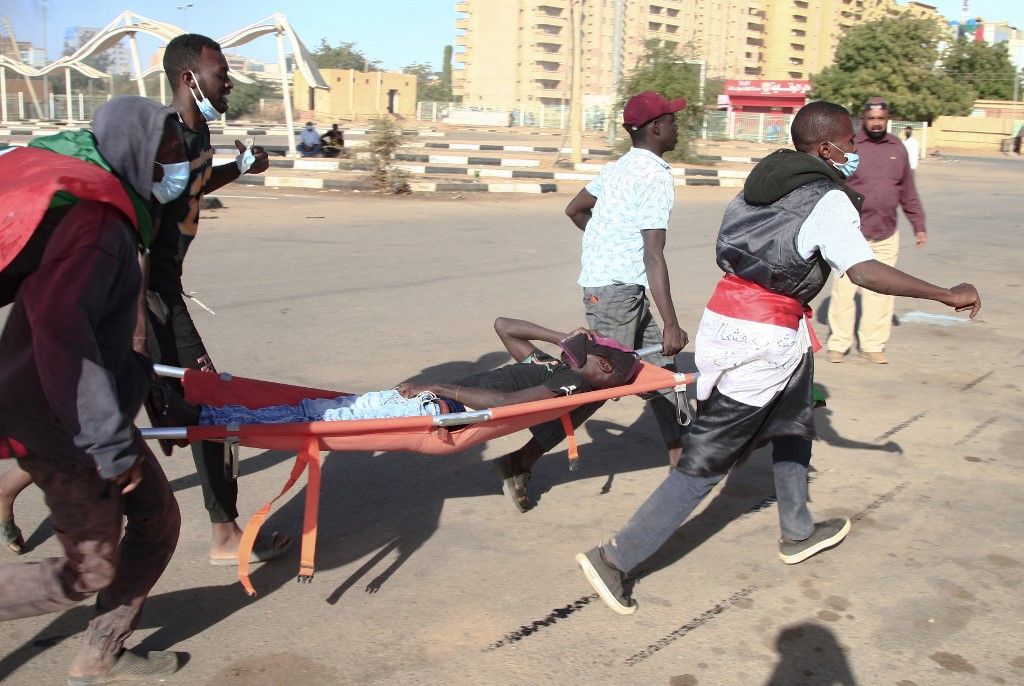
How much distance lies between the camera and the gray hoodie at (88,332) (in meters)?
2.37

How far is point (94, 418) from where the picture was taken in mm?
2436

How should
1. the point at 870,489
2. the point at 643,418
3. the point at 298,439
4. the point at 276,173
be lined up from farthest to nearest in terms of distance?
the point at 276,173 → the point at 643,418 → the point at 870,489 → the point at 298,439

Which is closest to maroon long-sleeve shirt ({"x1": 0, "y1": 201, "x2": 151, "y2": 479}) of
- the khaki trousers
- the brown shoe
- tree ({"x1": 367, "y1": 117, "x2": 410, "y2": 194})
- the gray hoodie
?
the gray hoodie

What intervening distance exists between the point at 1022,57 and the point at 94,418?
113693 millimetres

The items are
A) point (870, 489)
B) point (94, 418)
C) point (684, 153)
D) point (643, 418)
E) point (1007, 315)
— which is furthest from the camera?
point (684, 153)

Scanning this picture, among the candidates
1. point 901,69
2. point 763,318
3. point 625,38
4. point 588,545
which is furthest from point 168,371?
point 625,38

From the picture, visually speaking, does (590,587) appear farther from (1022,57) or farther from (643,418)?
(1022,57)

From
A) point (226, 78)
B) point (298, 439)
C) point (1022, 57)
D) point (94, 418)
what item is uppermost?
point (1022, 57)

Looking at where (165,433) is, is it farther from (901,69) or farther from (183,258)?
(901,69)

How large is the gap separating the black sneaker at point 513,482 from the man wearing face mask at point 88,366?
180cm

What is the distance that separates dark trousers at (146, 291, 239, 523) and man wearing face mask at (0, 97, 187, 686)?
82 cm

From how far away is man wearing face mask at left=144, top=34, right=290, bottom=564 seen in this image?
3.74 metres

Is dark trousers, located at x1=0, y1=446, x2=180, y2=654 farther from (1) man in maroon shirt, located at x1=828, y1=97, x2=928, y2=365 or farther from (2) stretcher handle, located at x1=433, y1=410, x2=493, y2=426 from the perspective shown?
(1) man in maroon shirt, located at x1=828, y1=97, x2=928, y2=365

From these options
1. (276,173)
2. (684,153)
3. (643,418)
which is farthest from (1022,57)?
(643,418)
